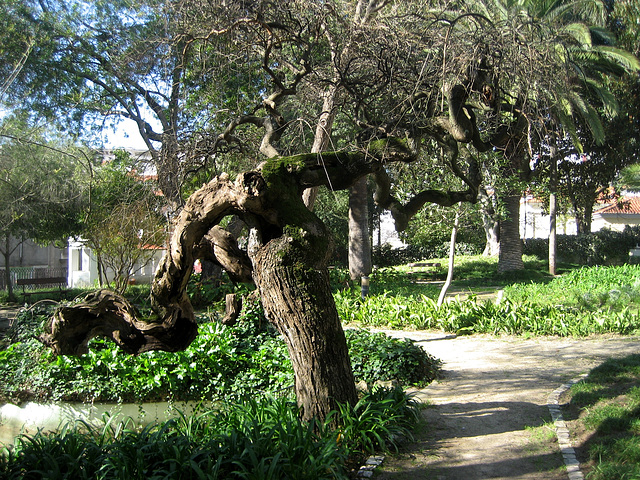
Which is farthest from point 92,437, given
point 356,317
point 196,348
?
point 356,317

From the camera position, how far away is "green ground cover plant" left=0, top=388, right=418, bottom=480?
13.8 ft

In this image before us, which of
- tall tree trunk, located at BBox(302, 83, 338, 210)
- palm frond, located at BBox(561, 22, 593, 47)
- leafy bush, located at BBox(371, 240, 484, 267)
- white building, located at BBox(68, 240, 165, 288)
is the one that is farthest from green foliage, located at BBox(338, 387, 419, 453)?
leafy bush, located at BBox(371, 240, 484, 267)

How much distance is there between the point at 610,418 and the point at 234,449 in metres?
3.52

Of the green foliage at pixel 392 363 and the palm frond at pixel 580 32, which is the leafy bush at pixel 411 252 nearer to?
the palm frond at pixel 580 32

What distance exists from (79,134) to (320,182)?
1417 cm

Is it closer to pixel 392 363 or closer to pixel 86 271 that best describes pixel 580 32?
pixel 392 363

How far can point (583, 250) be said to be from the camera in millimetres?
27172

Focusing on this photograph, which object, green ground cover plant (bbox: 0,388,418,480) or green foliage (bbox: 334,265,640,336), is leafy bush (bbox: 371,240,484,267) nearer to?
green foliage (bbox: 334,265,640,336)

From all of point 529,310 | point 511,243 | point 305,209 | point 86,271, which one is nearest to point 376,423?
point 305,209

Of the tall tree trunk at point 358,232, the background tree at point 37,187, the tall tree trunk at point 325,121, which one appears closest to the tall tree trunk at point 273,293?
the tall tree trunk at point 325,121

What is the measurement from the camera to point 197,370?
26.0 feet

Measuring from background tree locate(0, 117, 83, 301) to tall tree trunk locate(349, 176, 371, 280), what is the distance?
8.49m

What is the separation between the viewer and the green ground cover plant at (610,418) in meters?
4.14

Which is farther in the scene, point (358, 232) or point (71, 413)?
point (358, 232)
